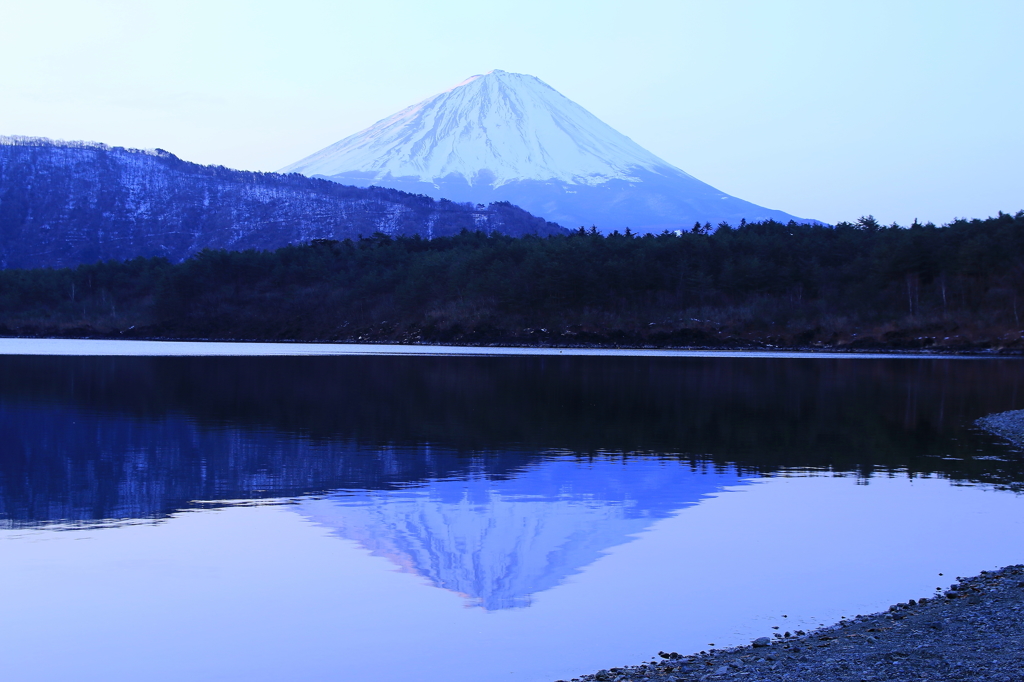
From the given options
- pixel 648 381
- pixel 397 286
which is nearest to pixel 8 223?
pixel 397 286

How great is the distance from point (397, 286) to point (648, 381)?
2575 inches

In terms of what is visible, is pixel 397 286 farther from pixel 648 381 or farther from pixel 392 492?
pixel 392 492

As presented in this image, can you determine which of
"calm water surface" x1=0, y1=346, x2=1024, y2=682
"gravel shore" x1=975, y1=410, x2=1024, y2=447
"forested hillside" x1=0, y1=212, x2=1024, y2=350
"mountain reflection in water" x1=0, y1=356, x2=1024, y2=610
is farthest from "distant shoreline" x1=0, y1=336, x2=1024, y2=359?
"gravel shore" x1=975, y1=410, x2=1024, y2=447

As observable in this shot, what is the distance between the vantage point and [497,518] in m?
12.1

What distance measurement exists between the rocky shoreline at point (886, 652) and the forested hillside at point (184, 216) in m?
164

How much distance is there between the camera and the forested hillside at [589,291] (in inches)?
2894

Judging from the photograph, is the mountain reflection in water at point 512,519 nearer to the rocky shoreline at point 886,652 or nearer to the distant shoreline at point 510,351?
the rocky shoreline at point 886,652

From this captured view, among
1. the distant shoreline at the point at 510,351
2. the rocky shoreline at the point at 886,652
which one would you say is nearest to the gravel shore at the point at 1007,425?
the rocky shoreline at the point at 886,652

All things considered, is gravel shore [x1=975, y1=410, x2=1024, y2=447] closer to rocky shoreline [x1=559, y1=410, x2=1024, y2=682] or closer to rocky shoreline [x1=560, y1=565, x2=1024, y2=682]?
rocky shoreline [x1=559, y1=410, x2=1024, y2=682]

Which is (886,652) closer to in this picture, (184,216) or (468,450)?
(468,450)

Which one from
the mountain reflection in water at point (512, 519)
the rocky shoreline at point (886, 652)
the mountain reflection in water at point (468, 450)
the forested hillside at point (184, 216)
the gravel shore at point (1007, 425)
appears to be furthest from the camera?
the forested hillside at point (184, 216)

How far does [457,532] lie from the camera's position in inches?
442

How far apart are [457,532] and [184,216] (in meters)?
196

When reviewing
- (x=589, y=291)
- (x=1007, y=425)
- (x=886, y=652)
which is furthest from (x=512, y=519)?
(x=589, y=291)
